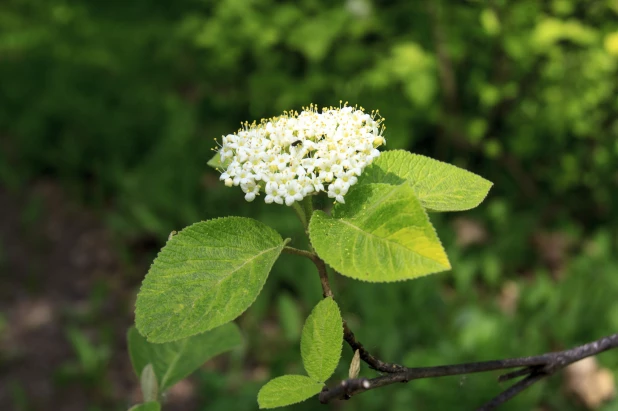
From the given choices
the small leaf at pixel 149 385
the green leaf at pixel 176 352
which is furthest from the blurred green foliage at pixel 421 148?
the small leaf at pixel 149 385

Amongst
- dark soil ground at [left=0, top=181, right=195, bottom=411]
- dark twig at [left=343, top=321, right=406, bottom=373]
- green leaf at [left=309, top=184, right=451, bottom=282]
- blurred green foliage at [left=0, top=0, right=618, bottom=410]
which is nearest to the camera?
green leaf at [left=309, top=184, right=451, bottom=282]

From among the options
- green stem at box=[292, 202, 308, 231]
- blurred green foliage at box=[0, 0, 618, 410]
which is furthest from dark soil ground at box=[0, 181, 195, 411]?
green stem at box=[292, 202, 308, 231]

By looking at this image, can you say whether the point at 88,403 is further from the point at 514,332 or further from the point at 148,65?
the point at 148,65

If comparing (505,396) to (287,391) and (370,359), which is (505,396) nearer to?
(370,359)

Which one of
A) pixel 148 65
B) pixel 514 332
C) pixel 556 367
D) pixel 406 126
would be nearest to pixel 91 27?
pixel 148 65

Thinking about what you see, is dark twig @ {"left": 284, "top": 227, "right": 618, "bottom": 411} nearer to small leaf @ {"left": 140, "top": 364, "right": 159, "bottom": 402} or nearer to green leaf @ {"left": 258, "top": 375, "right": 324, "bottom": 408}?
green leaf @ {"left": 258, "top": 375, "right": 324, "bottom": 408}

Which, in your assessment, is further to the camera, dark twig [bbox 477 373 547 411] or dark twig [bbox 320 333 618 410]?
dark twig [bbox 477 373 547 411]
